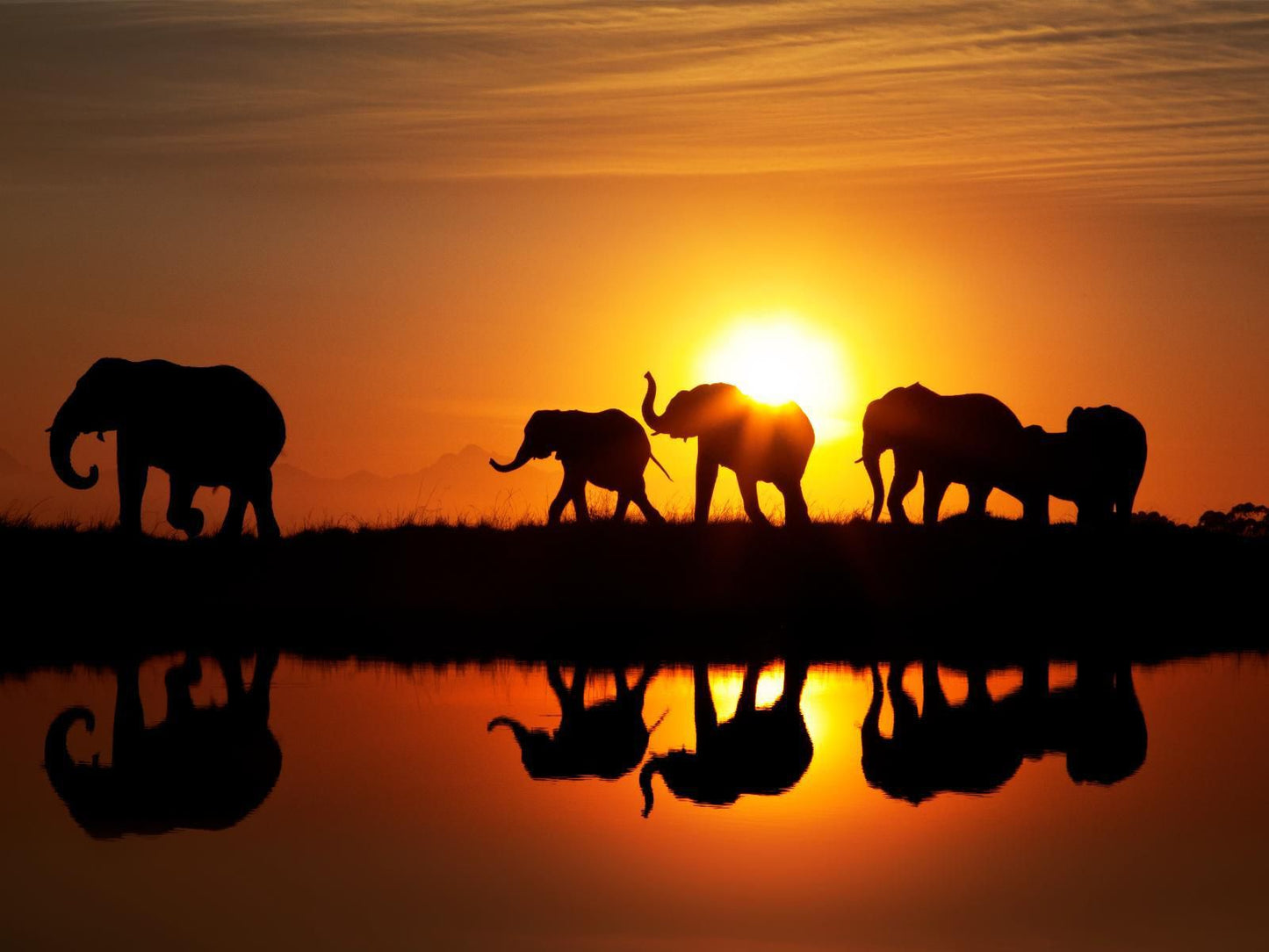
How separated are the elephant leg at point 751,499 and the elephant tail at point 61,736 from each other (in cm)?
1310

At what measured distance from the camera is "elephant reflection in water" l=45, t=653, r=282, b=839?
460 inches

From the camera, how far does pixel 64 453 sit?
1038 inches

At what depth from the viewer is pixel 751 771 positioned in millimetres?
13305

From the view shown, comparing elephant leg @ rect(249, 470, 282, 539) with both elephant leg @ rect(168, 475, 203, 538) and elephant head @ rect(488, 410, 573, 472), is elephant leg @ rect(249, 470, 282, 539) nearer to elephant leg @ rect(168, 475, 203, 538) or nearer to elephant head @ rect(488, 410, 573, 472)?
elephant leg @ rect(168, 475, 203, 538)

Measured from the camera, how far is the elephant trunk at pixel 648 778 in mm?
12253

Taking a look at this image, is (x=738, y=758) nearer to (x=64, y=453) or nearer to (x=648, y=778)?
(x=648, y=778)

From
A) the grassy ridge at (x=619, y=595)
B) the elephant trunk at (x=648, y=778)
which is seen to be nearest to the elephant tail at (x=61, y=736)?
the grassy ridge at (x=619, y=595)

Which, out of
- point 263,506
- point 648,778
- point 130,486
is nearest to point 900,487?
point 263,506

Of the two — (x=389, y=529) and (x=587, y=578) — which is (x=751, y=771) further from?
(x=389, y=529)

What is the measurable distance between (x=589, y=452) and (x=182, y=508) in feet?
22.8

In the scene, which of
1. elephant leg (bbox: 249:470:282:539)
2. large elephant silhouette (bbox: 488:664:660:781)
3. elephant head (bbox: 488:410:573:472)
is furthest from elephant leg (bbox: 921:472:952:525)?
large elephant silhouette (bbox: 488:664:660:781)

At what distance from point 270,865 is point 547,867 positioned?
5.41 ft

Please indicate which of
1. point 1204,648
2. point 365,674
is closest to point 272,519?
point 365,674

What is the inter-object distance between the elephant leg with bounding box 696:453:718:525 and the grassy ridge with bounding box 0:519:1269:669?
4.32 feet
